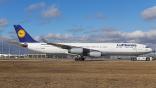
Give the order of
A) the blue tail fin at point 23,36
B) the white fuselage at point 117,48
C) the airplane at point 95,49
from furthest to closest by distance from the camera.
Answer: the blue tail fin at point 23,36 → the white fuselage at point 117,48 → the airplane at point 95,49

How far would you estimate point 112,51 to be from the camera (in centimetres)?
7888

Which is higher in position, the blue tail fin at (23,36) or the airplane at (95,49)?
the blue tail fin at (23,36)

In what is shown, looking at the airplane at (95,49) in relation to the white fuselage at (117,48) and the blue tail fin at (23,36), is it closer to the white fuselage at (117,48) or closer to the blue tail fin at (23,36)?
the white fuselage at (117,48)

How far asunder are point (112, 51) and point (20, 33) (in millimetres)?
24024

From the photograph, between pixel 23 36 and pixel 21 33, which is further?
pixel 21 33

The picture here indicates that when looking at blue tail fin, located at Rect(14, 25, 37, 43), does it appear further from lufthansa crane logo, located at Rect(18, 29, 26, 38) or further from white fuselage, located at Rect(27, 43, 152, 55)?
white fuselage, located at Rect(27, 43, 152, 55)

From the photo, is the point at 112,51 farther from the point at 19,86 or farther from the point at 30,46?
the point at 19,86

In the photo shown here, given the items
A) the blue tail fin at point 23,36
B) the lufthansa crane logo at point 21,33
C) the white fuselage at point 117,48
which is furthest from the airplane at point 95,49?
the lufthansa crane logo at point 21,33

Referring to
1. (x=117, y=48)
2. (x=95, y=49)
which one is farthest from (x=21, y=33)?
(x=117, y=48)

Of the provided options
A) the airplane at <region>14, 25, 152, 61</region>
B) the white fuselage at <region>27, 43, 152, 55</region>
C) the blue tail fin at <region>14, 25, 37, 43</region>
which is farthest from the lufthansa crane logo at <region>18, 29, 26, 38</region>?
the white fuselage at <region>27, 43, 152, 55</region>

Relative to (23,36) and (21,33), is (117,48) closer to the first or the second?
(23,36)

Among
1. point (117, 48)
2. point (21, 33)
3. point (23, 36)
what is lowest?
point (117, 48)

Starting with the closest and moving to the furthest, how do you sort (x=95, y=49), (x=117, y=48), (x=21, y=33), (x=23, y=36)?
(x=117, y=48) < (x=95, y=49) < (x=23, y=36) < (x=21, y=33)

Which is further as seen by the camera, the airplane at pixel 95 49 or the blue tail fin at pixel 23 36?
the blue tail fin at pixel 23 36
